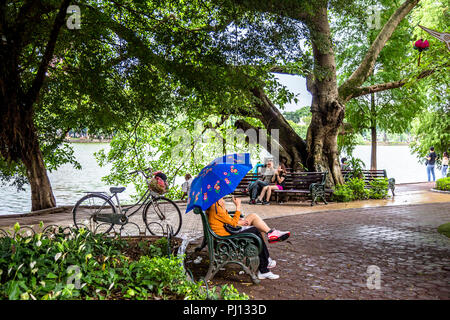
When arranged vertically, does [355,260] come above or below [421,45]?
below

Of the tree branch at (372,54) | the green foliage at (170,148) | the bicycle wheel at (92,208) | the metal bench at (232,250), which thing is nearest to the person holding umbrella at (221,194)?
the metal bench at (232,250)

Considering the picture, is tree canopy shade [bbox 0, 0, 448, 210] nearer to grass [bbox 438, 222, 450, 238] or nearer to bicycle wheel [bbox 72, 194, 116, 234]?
bicycle wheel [bbox 72, 194, 116, 234]

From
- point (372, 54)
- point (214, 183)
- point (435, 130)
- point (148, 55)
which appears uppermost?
point (372, 54)

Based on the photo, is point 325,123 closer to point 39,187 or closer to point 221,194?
point 39,187

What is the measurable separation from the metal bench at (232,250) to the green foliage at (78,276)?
715 mm

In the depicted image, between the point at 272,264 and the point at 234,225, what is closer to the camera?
the point at 234,225

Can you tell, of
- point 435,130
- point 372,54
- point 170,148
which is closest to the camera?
point 372,54

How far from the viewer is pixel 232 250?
201 inches

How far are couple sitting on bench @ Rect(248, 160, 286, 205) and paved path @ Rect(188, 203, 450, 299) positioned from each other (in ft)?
11.1

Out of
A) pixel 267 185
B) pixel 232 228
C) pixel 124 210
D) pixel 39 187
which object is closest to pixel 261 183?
pixel 267 185

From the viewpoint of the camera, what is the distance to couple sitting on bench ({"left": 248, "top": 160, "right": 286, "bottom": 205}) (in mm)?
13344

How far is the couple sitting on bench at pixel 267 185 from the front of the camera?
13.3m

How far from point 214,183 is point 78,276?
2208 millimetres
